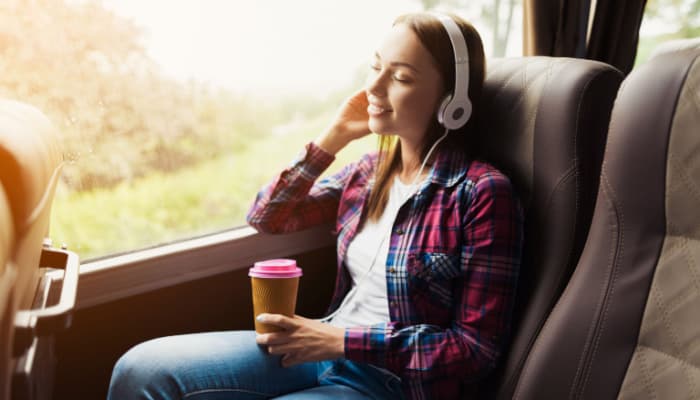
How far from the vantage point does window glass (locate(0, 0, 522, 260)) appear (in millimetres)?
1606

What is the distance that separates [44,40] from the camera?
1564 millimetres

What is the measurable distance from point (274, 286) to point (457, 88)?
557mm

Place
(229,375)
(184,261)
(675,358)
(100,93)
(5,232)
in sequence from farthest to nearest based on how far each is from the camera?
1. (184,261)
2. (100,93)
3. (229,375)
4. (675,358)
5. (5,232)

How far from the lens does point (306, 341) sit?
1458 millimetres

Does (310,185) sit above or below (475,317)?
above

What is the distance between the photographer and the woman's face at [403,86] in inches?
59.8

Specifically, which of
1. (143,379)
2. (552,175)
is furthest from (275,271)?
(552,175)

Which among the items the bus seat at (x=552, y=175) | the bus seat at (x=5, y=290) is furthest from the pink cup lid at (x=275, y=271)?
the bus seat at (x=5, y=290)

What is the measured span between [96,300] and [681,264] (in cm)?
123

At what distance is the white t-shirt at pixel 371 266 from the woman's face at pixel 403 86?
0.49ft

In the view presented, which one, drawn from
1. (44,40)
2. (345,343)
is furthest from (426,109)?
(44,40)

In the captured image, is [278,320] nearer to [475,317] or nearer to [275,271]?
[275,271]

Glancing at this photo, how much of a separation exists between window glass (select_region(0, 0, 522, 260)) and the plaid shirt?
2.07 feet

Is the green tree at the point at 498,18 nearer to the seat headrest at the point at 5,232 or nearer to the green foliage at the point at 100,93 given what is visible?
the green foliage at the point at 100,93
